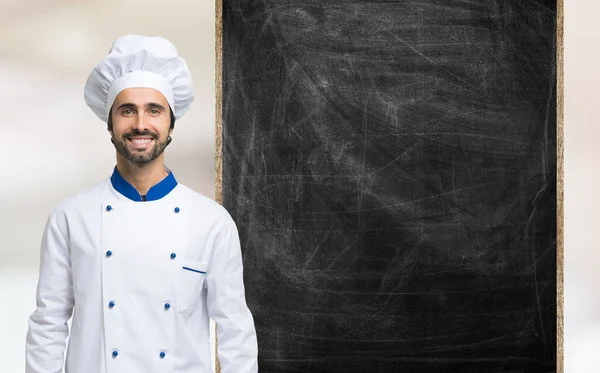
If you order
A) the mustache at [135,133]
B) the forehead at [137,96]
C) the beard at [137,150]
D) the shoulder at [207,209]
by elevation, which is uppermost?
the forehead at [137,96]

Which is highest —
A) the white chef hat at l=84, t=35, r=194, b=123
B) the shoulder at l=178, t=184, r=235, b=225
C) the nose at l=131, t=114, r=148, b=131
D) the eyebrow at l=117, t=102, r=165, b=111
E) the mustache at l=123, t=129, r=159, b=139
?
the white chef hat at l=84, t=35, r=194, b=123

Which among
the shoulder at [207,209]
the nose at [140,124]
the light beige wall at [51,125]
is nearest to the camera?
the nose at [140,124]

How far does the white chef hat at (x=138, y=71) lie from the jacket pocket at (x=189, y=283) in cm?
35

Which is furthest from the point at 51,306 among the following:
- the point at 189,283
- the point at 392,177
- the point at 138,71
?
the point at 392,177

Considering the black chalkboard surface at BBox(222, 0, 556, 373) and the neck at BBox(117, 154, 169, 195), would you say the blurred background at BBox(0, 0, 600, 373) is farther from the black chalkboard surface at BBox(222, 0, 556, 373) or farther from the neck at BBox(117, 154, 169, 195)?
the neck at BBox(117, 154, 169, 195)

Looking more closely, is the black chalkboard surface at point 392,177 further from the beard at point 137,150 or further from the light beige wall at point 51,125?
the beard at point 137,150

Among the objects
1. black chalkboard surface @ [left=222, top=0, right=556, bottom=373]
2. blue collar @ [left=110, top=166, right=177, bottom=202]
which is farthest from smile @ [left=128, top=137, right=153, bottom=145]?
black chalkboard surface @ [left=222, top=0, right=556, bottom=373]

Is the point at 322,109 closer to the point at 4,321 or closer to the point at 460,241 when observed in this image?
the point at 460,241

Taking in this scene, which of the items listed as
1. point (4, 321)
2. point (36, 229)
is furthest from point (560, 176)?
point (4, 321)

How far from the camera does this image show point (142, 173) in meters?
1.63

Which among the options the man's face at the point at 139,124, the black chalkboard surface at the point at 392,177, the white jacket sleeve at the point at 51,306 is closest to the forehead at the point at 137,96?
the man's face at the point at 139,124

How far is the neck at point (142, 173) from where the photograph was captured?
162 cm

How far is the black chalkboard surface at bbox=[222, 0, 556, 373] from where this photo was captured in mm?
2365
